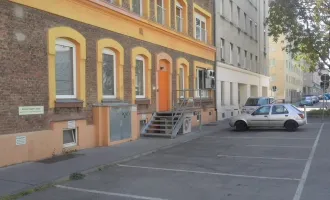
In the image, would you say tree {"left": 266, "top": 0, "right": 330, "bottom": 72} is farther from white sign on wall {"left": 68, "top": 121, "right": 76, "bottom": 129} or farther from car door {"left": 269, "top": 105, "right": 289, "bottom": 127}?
white sign on wall {"left": 68, "top": 121, "right": 76, "bottom": 129}

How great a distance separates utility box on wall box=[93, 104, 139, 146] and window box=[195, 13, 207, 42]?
1037 centimetres

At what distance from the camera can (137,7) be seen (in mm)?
16984

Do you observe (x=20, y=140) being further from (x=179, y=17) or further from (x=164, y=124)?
(x=179, y=17)

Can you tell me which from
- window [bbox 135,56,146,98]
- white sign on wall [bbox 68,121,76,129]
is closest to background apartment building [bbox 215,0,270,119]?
window [bbox 135,56,146,98]

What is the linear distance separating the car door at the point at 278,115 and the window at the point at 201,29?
23.1ft

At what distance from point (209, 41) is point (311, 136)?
35.4 feet

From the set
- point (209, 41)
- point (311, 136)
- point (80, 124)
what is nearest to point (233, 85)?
point (209, 41)

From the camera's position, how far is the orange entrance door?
18984mm

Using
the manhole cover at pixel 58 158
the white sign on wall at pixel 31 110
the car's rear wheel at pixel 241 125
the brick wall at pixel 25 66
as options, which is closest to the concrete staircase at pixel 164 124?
the car's rear wheel at pixel 241 125

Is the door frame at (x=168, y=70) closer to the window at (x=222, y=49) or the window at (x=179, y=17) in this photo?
the window at (x=179, y=17)

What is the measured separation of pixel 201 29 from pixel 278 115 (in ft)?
26.5

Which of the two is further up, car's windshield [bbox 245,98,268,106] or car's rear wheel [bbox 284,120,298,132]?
car's windshield [bbox 245,98,268,106]

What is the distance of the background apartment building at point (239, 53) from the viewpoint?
2805cm

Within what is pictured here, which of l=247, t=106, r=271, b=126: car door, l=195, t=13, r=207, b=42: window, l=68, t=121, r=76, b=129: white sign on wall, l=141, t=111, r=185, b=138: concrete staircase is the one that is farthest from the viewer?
l=195, t=13, r=207, b=42: window
